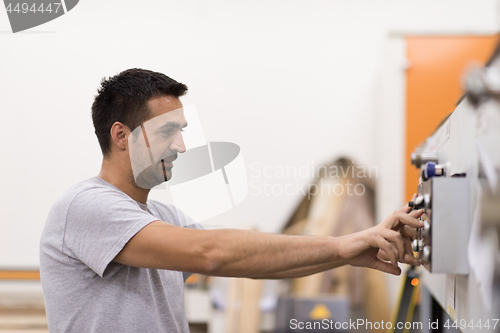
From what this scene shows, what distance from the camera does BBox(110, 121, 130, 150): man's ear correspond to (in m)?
0.90

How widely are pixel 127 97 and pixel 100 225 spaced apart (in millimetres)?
297

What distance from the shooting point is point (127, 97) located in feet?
2.97

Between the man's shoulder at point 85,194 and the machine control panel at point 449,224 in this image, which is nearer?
the machine control panel at point 449,224

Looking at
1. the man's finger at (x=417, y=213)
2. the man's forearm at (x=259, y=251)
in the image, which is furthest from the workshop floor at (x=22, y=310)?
the man's finger at (x=417, y=213)

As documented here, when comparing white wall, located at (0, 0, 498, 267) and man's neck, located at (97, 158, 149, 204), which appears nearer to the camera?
man's neck, located at (97, 158, 149, 204)

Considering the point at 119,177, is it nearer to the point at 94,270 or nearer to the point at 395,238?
the point at 94,270

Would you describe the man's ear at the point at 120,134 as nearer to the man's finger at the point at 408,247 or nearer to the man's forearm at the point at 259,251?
the man's forearm at the point at 259,251

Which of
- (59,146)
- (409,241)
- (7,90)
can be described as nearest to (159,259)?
(409,241)

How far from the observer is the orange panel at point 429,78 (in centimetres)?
166

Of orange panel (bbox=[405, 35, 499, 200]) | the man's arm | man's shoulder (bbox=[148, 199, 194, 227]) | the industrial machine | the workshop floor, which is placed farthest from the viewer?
orange panel (bbox=[405, 35, 499, 200])

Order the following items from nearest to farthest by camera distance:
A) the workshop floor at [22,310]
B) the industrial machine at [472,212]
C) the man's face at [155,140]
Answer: the industrial machine at [472,212], the man's face at [155,140], the workshop floor at [22,310]

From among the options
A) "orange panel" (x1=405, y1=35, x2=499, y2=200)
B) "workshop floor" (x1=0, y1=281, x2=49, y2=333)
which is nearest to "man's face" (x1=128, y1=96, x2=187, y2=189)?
"workshop floor" (x1=0, y1=281, x2=49, y2=333)

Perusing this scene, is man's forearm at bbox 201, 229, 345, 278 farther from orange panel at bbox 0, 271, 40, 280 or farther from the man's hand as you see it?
orange panel at bbox 0, 271, 40, 280

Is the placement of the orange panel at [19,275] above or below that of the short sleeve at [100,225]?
below
